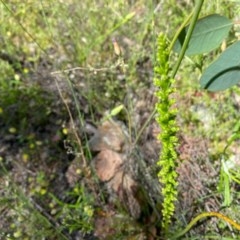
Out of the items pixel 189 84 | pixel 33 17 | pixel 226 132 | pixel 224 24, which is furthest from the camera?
pixel 33 17

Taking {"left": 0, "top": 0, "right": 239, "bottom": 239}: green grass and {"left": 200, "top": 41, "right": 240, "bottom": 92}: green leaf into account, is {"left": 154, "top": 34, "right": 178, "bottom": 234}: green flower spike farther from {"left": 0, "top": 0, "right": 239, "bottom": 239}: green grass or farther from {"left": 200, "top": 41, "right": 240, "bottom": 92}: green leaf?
{"left": 0, "top": 0, "right": 239, "bottom": 239}: green grass

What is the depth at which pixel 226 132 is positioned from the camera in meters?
1.72

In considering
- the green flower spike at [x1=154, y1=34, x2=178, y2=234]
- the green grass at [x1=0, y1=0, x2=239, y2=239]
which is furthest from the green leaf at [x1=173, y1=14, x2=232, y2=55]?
the green grass at [x1=0, y1=0, x2=239, y2=239]

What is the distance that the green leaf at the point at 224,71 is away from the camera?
0.93m

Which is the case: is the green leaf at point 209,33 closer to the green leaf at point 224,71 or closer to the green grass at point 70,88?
the green leaf at point 224,71

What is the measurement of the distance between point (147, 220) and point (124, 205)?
100mm

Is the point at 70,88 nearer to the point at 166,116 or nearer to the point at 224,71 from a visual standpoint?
the point at 224,71

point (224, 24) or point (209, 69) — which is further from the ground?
point (224, 24)

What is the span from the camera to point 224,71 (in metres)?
0.95

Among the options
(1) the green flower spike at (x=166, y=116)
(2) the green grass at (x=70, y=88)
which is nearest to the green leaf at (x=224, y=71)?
(1) the green flower spike at (x=166, y=116)

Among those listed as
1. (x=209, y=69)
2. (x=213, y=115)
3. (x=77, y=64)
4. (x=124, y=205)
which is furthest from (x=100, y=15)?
(x=209, y=69)

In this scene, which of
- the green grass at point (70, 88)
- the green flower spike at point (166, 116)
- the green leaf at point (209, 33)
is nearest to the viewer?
the green flower spike at point (166, 116)

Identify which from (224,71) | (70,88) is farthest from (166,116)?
(70,88)

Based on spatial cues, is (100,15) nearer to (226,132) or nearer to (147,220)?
(226,132)
